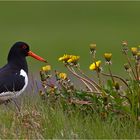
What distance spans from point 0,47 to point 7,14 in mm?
7177

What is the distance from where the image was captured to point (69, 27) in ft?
95.8

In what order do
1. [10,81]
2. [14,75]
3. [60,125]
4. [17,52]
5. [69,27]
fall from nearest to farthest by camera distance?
[60,125], [10,81], [14,75], [17,52], [69,27]

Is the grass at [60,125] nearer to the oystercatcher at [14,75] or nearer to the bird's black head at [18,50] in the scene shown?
the oystercatcher at [14,75]

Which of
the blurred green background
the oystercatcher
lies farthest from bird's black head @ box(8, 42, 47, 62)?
the blurred green background

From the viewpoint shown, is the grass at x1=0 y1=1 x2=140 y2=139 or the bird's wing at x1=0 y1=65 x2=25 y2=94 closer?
the grass at x1=0 y1=1 x2=140 y2=139

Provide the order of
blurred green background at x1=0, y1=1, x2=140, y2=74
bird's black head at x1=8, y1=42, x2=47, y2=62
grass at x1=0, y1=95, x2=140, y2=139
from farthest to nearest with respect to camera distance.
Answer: blurred green background at x1=0, y1=1, x2=140, y2=74, bird's black head at x1=8, y1=42, x2=47, y2=62, grass at x1=0, y1=95, x2=140, y2=139

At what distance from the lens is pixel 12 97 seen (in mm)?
10438

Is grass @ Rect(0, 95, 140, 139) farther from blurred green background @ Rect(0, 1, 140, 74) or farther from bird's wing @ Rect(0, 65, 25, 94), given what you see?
blurred green background @ Rect(0, 1, 140, 74)

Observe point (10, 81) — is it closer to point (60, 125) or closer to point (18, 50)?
point (18, 50)

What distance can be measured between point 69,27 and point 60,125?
21100 mm

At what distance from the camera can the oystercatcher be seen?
34.1ft

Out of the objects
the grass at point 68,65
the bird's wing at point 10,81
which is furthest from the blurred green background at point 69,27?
the bird's wing at point 10,81

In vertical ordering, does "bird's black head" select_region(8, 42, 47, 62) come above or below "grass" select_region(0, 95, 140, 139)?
above

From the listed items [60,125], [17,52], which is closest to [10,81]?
[17,52]
